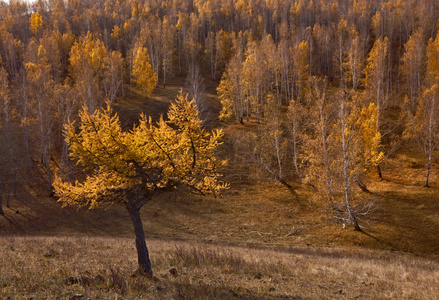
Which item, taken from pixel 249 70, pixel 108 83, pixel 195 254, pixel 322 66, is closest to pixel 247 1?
pixel 322 66

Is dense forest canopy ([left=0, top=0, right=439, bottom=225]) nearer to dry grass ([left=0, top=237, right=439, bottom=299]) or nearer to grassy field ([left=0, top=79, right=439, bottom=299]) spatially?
grassy field ([left=0, top=79, right=439, bottom=299])

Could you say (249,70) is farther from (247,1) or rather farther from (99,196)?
(247,1)

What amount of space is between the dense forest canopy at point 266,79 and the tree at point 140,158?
64.6 ft

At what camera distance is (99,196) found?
32.5ft

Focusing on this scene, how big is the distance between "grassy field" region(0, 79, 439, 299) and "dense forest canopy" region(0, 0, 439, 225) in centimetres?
353

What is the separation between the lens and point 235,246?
68.4 ft

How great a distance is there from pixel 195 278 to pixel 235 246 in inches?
452

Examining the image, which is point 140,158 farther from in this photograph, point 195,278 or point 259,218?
point 259,218

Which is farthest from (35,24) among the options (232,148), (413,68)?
(413,68)

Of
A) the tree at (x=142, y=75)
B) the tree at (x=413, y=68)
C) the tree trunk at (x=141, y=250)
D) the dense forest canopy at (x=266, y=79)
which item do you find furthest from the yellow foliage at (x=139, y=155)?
the tree at (x=413, y=68)

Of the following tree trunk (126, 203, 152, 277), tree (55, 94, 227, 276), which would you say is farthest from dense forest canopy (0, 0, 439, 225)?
tree trunk (126, 203, 152, 277)

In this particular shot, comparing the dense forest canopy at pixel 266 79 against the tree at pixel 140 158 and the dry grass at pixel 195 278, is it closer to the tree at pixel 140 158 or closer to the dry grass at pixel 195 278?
the dry grass at pixel 195 278

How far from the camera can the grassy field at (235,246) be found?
8.53 meters

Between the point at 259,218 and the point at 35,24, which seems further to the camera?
the point at 35,24
